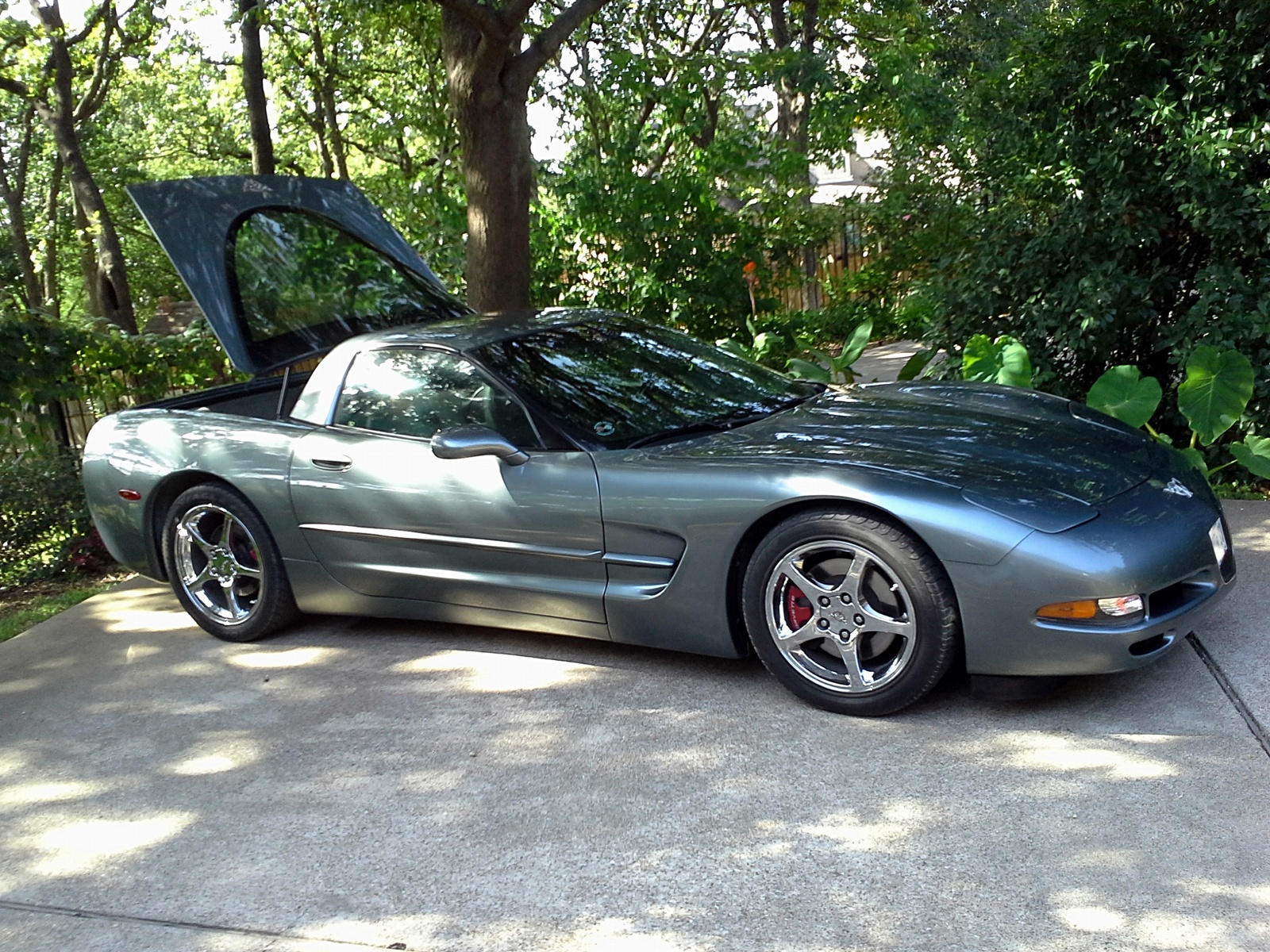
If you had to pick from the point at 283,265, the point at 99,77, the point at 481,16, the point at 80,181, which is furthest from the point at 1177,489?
the point at 99,77

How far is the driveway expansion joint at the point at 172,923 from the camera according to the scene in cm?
305

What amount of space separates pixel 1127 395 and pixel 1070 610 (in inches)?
119

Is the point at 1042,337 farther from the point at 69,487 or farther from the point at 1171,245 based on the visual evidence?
the point at 69,487

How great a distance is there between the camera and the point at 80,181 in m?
17.8

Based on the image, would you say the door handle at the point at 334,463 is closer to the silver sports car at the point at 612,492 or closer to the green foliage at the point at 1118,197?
the silver sports car at the point at 612,492

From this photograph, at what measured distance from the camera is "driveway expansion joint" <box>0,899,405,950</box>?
3.05 meters

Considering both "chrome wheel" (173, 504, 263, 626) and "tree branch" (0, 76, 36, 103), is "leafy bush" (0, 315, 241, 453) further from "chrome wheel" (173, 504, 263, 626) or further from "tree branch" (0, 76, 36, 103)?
"tree branch" (0, 76, 36, 103)

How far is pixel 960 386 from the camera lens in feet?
17.2

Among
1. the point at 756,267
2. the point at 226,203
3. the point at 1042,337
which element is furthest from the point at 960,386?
the point at 756,267

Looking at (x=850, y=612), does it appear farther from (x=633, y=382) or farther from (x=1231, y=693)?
(x=633, y=382)

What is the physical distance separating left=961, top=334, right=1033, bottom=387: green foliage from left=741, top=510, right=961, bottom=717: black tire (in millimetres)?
3108

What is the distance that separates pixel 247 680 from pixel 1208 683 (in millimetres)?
3607

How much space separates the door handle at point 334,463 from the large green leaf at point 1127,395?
12.0 ft

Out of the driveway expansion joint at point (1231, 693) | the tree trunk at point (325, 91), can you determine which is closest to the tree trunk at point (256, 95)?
the tree trunk at point (325, 91)
